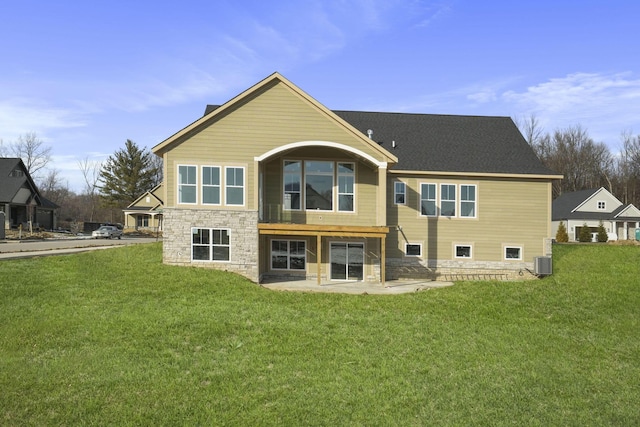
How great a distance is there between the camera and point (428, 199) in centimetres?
1927

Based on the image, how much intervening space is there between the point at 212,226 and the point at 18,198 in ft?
114

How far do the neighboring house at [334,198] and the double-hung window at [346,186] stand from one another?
41 millimetres

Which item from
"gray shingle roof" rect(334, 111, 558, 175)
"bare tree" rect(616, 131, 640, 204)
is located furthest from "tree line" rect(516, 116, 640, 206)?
"gray shingle roof" rect(334, 111, 558, 175)

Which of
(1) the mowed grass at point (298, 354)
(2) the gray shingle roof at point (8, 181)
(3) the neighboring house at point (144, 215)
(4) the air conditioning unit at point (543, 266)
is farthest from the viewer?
(3) the neighboring house at point (144, 215)

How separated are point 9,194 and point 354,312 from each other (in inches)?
1603

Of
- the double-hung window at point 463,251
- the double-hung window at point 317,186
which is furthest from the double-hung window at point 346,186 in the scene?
the double-hung window at point 463,251

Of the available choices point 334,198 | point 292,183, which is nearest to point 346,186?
point 334,198

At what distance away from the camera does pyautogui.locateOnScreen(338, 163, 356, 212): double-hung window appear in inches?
720

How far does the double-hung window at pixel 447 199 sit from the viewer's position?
19.3 metres

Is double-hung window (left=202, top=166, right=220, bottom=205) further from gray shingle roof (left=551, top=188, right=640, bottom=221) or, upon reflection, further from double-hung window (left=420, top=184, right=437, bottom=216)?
gray shingle roof (left=551, top=188, right=640, bottom=221)

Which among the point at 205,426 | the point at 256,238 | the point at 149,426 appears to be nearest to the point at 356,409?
the point at 205,426

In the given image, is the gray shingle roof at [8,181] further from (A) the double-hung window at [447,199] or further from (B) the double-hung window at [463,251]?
(B) the double-hung window at [463,251]

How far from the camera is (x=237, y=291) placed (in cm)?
1387

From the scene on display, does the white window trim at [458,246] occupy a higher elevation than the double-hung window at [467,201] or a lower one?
lower
